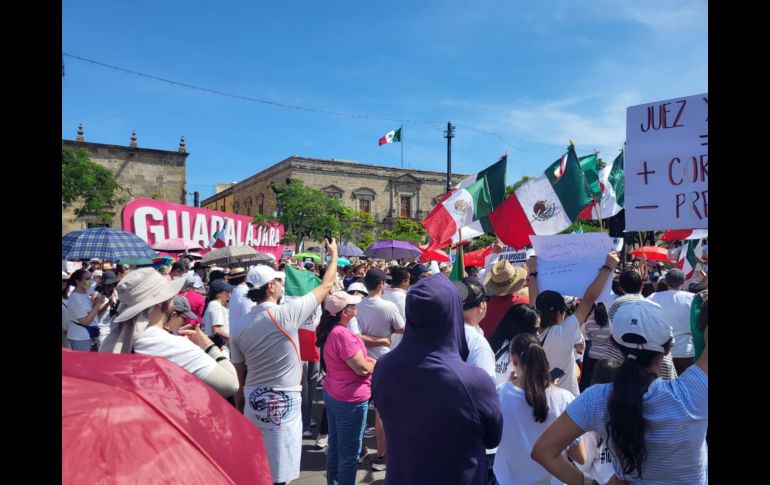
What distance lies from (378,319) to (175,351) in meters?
2.45

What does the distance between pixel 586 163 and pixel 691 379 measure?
6.45 m

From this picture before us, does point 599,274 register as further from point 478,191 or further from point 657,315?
point 478,191

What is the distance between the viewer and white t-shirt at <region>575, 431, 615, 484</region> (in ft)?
9.10

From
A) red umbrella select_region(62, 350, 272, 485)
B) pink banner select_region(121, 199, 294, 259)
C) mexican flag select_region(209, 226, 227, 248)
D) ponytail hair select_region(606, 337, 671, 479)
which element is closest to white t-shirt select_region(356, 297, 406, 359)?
ponytail hair select_region(606, 337, 671, 479)

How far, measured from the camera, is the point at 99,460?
2.83 ft

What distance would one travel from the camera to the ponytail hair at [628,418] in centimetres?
195

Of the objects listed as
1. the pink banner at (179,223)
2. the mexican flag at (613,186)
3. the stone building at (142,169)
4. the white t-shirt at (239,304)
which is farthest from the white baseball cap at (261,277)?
the stone building at (142,169)

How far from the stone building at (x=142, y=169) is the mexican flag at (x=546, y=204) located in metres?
28.8

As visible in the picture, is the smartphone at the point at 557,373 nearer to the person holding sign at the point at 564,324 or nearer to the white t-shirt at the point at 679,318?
the person holding sign at the point at 564,324

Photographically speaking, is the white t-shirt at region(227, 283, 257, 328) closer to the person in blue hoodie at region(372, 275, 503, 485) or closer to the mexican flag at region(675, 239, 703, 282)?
the person in blue hoodie at region(372, 275, 503, 485)

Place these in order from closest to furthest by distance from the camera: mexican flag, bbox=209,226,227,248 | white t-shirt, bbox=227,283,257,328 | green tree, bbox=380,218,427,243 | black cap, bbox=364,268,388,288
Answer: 1. black cap, bbox=364,268,388,288
2. white t-shirt, bbox=227,283,257,328
3. mexican flag, bbox=209,226,227,248
4. green tree, bbox=380,218,427,243

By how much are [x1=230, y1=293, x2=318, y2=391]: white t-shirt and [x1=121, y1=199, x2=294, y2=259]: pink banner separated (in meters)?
11.4

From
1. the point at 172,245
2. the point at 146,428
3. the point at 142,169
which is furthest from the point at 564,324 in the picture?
the point at 142,169
